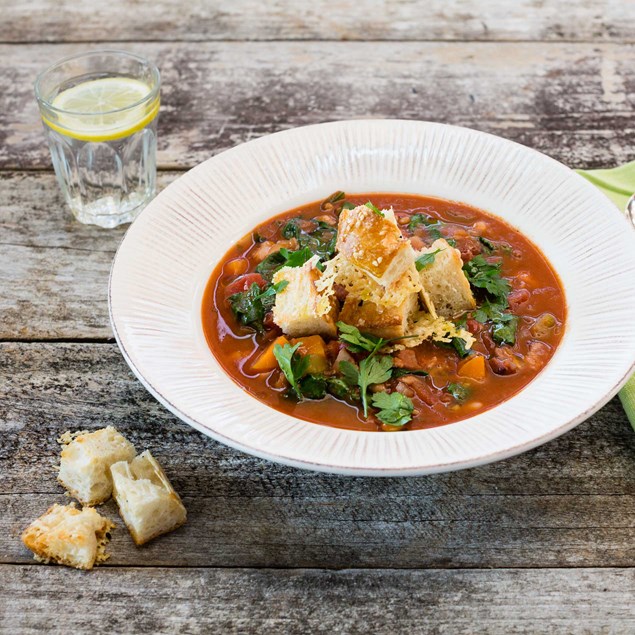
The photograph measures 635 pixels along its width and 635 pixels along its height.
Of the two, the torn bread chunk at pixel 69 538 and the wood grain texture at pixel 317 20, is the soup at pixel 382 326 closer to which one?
the torn bread chunk at pixel 69 538

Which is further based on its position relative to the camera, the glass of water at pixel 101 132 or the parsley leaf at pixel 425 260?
the glass of water at pixel 101 132

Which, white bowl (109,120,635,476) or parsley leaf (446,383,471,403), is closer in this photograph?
white bowl (109,120,635,476)

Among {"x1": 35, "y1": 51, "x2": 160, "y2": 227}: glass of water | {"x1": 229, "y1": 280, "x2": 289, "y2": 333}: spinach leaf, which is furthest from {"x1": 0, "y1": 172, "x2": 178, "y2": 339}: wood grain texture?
{"x1": 229, "y1": 280, "x2": 289, "y2": 333}: spinach leaf

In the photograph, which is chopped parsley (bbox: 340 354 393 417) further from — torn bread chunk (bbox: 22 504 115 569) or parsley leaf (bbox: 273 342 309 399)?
torn bread chunk (bbox: 22 504 115 569)

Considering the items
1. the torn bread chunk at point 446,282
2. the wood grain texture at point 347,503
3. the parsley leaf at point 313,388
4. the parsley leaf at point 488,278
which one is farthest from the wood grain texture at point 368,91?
the parsley leaf at point 313,388

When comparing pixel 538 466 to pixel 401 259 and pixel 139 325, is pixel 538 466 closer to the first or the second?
pixel 401 259

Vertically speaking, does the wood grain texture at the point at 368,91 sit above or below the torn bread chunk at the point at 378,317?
below

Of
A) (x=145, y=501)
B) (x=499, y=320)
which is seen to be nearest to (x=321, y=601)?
(x=145, y=501)
